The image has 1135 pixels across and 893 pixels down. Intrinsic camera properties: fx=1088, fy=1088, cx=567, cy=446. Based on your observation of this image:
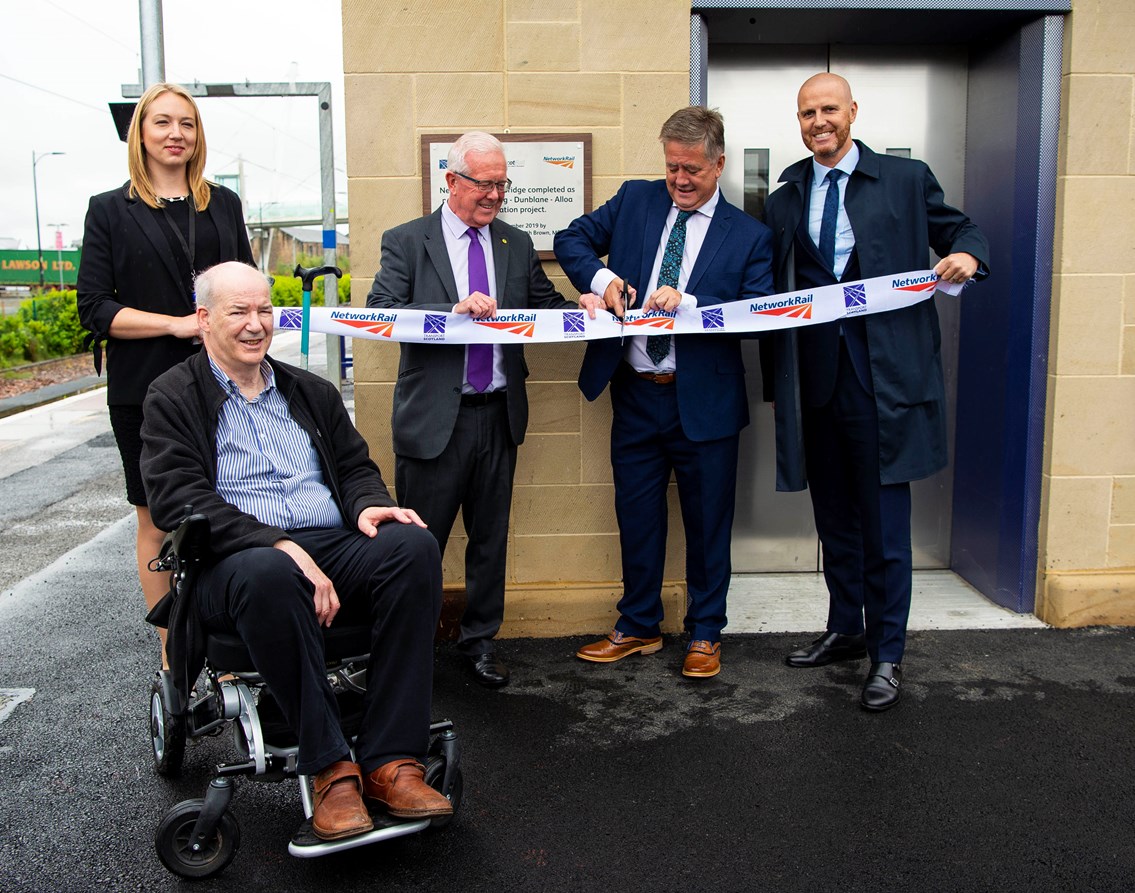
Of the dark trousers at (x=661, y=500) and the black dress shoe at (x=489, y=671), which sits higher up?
the dark trousers at (x=661, y=500)

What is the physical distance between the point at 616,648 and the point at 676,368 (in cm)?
121

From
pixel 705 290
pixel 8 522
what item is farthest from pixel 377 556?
pixel 8 522

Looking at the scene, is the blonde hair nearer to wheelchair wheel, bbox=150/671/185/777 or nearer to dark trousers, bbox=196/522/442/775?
dark trousers, bbox=196/522/442/775

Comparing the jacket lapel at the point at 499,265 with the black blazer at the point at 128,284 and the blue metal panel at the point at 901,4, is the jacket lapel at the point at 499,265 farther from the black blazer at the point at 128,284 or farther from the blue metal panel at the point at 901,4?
the blue metal panel at the point at 901,4

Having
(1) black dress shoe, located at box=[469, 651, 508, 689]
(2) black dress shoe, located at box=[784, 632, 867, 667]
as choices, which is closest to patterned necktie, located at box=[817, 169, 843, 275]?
(2) black dress shoe, located at box=[784, 632, 867, 667]

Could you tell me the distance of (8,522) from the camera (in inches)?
288

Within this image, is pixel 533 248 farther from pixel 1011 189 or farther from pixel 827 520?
pixel 1011 189

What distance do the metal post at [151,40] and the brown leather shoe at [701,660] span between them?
6434mm

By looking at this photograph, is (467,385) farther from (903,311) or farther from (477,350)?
(903,311)

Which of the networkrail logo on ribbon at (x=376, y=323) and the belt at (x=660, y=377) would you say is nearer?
the networkrail logo on ribbon at (x=376, y=323)

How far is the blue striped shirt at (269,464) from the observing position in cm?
328

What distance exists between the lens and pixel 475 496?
4.36 meters

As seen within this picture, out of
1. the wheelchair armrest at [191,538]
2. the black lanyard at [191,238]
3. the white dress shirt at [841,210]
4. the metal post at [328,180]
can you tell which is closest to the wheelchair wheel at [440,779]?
the wheelchair armrest at [191,538]

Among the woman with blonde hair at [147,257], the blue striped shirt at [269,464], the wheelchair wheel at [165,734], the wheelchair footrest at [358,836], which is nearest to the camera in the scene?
the wheelchair footrest at [358,836]
